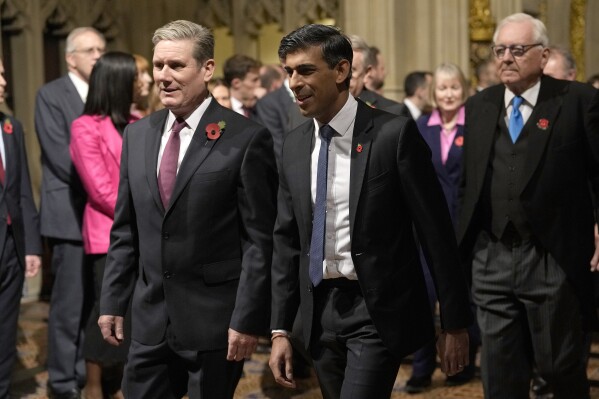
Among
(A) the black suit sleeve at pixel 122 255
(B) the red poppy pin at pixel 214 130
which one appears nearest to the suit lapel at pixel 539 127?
(B) the red poppy pin at pixel 214 130

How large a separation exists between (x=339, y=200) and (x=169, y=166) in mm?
608

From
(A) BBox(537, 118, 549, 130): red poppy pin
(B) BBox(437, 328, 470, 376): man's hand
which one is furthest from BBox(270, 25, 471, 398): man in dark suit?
(A) BBox(537, 118, 549, 130): red poppy pin

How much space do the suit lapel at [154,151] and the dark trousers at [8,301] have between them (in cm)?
192

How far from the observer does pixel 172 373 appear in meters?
3.47

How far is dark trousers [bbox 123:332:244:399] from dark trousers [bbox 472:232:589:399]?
146 centimetres

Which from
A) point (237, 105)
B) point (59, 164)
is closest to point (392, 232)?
point (59, 164)

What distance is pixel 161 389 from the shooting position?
3422 mm

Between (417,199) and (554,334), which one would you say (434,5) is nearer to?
(554,334)

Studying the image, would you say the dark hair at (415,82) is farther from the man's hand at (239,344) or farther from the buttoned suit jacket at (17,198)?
the man's hand at (239,344)

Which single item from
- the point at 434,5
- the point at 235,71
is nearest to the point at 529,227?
the point at 235,71

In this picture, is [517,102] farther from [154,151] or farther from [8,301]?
[8,301]

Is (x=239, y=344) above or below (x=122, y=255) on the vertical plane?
below

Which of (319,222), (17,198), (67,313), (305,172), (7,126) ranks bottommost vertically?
(67,313)

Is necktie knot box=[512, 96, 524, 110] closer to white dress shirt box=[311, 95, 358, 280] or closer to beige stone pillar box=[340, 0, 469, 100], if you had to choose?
white dress shirt box=[311, 95, 358, 280]
